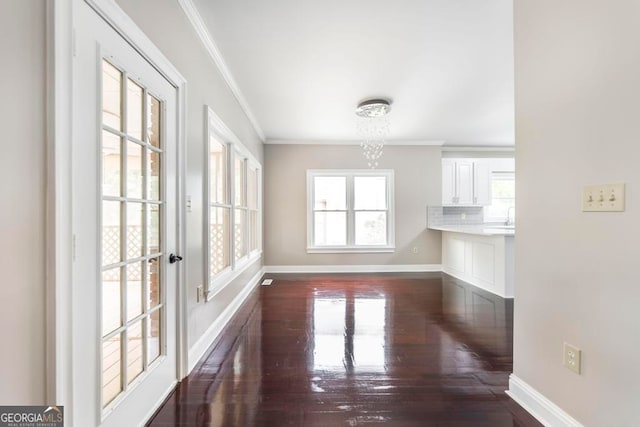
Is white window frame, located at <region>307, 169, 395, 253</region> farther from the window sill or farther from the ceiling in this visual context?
the ceiling

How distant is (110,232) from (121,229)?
2.8 inches

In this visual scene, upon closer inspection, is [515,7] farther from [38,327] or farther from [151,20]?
[38,327]

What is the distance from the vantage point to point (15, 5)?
2.79 feet

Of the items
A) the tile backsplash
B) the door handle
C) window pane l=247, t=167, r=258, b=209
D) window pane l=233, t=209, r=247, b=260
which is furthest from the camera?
the tile backsplash

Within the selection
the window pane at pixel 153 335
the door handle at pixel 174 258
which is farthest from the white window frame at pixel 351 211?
the window pane at pixel 153 335

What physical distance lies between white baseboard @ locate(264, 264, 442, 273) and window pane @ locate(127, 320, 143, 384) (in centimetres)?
407

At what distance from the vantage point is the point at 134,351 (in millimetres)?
1476

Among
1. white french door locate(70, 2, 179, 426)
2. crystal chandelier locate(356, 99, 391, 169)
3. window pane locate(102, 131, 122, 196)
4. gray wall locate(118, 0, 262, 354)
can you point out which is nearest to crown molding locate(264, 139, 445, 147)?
crystal chandelier locate(356, 99, 391, 169)

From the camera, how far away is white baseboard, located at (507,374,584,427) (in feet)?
4.78

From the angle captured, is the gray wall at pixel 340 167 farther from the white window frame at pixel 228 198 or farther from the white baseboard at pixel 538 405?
the white baseboard at pixel 538 405

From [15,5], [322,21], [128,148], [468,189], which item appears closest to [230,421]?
[128,148]

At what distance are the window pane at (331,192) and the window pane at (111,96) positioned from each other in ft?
14.6

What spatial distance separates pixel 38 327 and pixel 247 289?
10.6 ft

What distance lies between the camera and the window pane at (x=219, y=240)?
281 cm
